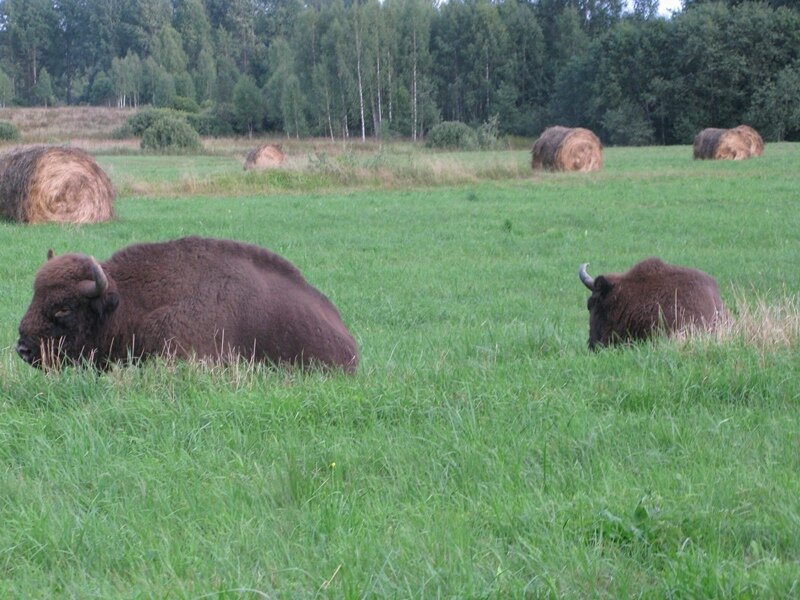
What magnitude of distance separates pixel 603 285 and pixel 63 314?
5028 mm

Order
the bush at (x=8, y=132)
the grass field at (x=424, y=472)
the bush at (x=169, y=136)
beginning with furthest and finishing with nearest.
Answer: the bush at (x=8, y=132)
the bush at (x=169, y=136)
the grass field at (x=424, y=472)

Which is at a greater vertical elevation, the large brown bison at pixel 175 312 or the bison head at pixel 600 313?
the large brown bison at pixel 175 312

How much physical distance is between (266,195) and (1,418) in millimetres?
24794

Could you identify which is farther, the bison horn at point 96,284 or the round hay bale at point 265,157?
the round hay bale at point 265,157

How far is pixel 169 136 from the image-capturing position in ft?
232

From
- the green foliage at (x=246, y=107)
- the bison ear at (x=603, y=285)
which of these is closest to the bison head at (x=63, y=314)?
the bison ear at (x=603, y=285)

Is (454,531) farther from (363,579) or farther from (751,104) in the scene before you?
(751,104)

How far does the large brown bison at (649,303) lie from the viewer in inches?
352

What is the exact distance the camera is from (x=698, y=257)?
16344 mm

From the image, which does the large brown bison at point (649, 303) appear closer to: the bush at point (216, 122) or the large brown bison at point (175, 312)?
the large brown bison at point (175, 312)

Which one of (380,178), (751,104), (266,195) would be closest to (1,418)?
(266,195)

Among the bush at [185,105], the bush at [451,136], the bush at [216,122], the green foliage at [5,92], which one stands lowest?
the bush at [451,136]

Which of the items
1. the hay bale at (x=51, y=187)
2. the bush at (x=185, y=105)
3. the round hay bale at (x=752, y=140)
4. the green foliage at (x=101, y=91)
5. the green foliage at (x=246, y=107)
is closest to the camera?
the hay bale at (x=51, y=187)

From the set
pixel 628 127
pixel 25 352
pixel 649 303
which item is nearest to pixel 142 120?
pixel 628 127
